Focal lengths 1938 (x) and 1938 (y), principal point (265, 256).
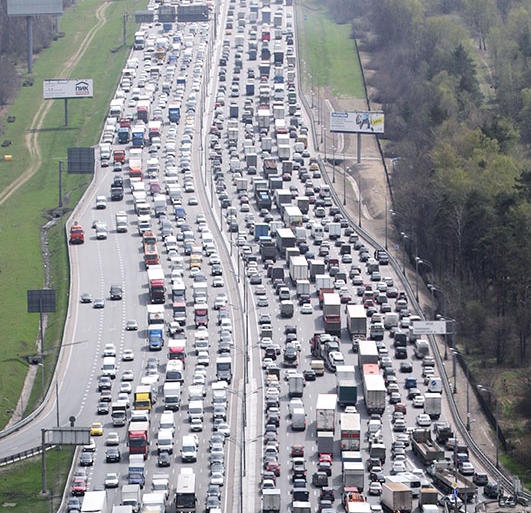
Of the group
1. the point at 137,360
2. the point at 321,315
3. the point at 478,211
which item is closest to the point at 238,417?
the point at 137,360

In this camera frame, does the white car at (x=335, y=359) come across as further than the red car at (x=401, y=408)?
Yes

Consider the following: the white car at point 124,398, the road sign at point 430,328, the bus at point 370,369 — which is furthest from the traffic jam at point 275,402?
the road sign at point 430,328

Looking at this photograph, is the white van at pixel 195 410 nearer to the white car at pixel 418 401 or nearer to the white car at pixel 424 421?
the white car at pixel 424 421

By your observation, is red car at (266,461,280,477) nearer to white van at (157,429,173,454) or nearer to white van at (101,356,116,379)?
white van at (157,429,173,454)

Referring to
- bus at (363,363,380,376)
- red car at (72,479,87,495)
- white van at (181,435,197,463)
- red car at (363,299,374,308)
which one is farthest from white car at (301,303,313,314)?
red car at (72,479,87,495)

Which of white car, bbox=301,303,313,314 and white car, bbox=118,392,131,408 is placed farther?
white car, bbox=301,303,313,314

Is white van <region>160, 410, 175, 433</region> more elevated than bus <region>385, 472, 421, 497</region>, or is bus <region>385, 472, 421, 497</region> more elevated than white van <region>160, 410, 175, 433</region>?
bus <region>385, 472, 421, 497</region>
